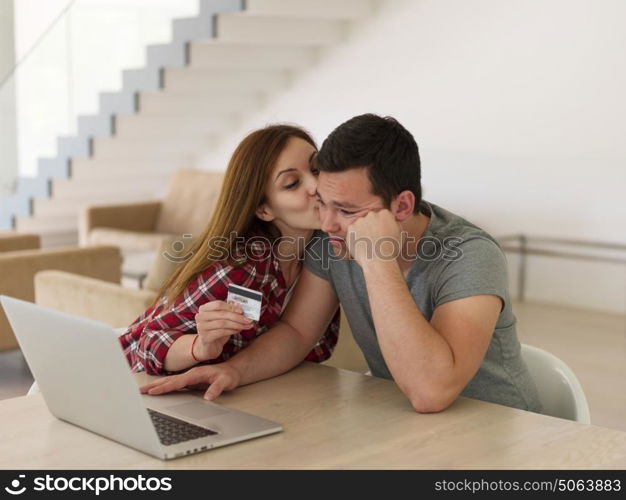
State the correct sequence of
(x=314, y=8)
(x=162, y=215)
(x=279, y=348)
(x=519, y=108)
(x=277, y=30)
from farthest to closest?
1. (x=162, y=215)
2. (x=277, y=30)
3. (x=314, y=8)
4. (x=519, y=108)
5. (x=279, y=348)

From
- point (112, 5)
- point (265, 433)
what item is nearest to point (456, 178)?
point (112, 5)

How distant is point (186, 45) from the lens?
677 centimetres

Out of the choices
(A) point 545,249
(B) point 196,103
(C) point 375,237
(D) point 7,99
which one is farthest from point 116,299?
(B) point 196,103

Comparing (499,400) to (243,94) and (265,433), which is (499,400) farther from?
(243,94)

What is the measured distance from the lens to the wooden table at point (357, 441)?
1.51 m

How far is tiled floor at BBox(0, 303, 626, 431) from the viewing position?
413cm

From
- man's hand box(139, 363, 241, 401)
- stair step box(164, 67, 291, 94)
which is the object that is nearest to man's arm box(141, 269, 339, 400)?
man's hand box(139, 363, 241, 401)

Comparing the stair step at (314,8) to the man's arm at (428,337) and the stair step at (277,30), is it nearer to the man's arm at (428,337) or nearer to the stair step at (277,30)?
the stair step at (277,30)

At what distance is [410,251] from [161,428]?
68 cm

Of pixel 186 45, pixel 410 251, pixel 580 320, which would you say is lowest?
pixel 580 320

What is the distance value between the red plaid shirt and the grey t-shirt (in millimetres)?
171

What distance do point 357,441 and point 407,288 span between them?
40 centimetres

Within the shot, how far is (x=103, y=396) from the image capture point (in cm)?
Result: 158

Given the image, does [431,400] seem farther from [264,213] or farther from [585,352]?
[585,352]
